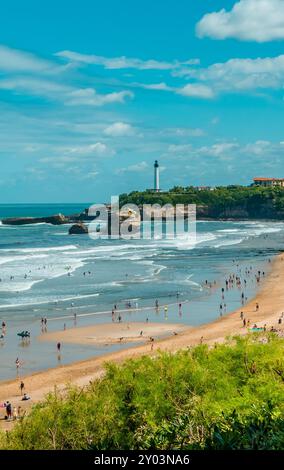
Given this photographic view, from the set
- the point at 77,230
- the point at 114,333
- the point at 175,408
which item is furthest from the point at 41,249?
the point at 175,408

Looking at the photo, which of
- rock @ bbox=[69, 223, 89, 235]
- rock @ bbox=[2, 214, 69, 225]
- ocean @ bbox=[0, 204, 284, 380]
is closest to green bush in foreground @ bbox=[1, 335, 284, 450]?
ocean @ bbox=[0, 204, 284, 380]

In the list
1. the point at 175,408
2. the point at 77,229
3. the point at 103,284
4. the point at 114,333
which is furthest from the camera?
the point at 77,229

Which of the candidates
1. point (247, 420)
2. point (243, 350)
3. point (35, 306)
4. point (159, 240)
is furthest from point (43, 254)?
point (247, 420)

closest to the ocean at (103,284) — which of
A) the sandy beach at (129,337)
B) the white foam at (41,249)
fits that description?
the white foam at (41,249)

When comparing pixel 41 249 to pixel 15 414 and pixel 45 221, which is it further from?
pixel 45 221

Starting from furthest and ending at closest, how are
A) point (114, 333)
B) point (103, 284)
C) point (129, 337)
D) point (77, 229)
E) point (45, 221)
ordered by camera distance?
point (45, 221)
point (77, 229)
point (103, 284)
point (114, 333)
point (129, 337)

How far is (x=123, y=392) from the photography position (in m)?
21.4

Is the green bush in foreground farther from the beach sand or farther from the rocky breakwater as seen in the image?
the rocky breakwater

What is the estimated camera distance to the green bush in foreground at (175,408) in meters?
16.2

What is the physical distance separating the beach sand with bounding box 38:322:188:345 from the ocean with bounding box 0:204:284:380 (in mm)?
1130

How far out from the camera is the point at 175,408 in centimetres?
1992

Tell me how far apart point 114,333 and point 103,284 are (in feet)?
66.2

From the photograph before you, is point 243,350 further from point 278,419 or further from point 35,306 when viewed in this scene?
point 35,306

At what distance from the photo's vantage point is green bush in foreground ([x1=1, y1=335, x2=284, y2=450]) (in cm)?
1617
